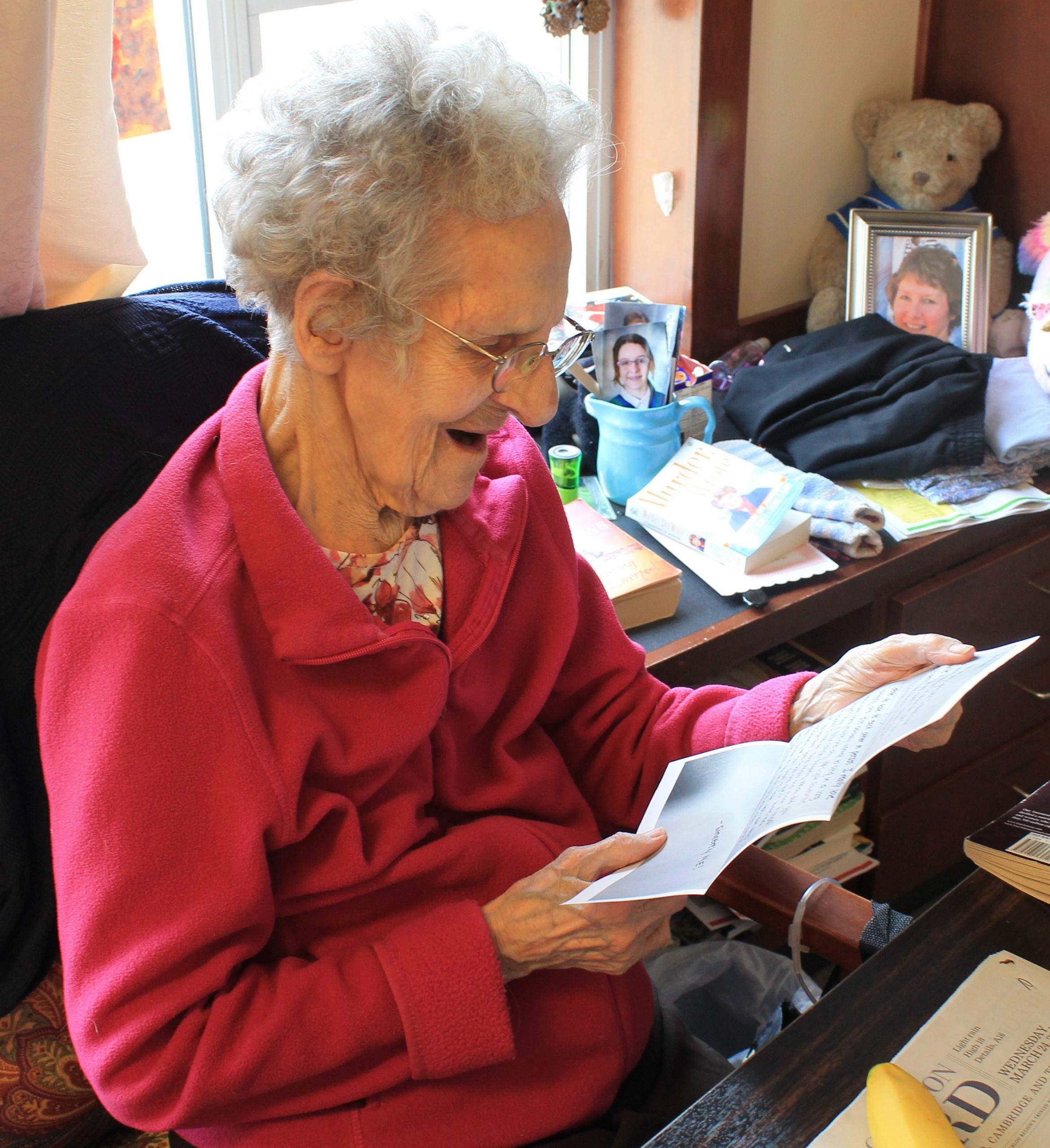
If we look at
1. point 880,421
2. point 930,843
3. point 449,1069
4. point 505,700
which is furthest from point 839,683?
point 930,843

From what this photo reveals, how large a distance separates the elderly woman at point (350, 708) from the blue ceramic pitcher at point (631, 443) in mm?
592

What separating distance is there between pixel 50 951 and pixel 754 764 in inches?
25.4

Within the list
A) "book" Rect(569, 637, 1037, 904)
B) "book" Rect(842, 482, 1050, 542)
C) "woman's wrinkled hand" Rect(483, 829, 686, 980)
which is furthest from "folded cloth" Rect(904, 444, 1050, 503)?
"woman's wrinkled hand" Rect(483, 829, 686, 980)

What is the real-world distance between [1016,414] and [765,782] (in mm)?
1147

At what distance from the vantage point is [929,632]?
1708 millimetres

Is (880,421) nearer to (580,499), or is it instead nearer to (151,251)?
(580,499)

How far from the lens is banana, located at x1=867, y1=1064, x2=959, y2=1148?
0.65m

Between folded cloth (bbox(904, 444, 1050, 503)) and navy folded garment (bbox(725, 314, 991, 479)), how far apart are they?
0.7 inches

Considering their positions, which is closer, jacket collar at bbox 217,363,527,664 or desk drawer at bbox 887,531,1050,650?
jacket collar at bbox 217,363,527,664

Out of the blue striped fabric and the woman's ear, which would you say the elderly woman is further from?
the blue striped fabric

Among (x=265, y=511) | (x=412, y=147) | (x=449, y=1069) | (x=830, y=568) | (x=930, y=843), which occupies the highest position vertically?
(x=412, y=147)

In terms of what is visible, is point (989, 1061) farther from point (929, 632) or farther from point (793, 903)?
point (929, 632)

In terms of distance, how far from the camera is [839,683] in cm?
109

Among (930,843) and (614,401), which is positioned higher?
(614,401)
